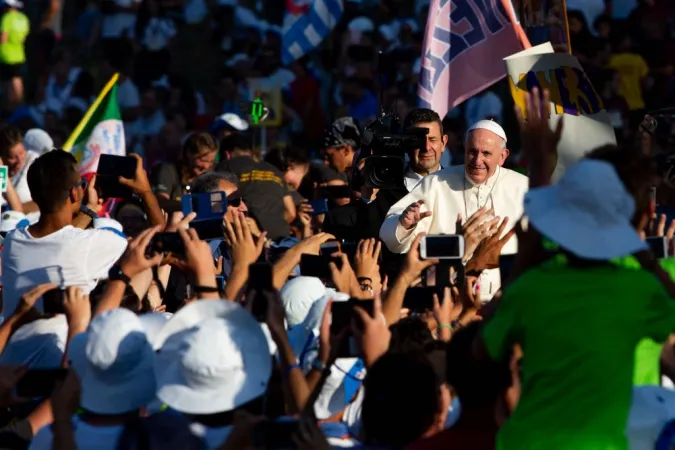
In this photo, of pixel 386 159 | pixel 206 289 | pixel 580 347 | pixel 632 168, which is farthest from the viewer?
pixel 386 159

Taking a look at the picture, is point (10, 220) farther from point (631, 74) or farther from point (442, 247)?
point (631, 74)

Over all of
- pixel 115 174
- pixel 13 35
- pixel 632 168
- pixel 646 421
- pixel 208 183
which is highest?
pixel 13 35

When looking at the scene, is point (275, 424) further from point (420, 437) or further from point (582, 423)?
point (582, 423)

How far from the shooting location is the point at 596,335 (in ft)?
14.1

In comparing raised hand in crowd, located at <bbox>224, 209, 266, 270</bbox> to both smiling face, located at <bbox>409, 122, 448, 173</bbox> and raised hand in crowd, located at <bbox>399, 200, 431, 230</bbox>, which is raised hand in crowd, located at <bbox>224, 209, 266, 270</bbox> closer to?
raised hand in crowd, located at <bbox>399, 200, 431, 230</bbox>

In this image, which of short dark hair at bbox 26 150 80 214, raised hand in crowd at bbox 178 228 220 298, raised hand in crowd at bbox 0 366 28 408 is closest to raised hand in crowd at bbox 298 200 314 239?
short dark hair at bbox 26 150 80 214

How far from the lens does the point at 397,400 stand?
4.46 m

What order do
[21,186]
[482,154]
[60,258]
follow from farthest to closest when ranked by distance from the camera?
[21,186], [482,154], [60,258]

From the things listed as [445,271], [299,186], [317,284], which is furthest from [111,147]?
[445,271]

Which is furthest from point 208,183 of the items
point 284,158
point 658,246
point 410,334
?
point 284,158

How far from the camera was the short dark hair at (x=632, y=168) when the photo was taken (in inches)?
187

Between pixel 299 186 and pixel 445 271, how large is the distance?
22.2 feet

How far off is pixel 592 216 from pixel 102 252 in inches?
104

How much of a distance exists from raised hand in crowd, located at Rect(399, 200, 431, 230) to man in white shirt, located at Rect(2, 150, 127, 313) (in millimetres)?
1667
